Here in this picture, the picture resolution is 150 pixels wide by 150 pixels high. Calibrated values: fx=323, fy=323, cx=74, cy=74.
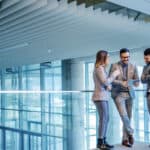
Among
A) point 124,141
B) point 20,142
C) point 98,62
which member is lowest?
point 20,142

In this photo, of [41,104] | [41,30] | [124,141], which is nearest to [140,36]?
[41,30]

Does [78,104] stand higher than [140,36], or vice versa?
[140,36]

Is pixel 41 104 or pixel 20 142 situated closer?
pixel 20 142

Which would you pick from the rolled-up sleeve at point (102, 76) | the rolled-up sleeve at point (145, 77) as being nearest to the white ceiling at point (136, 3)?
the rolled-up sleeve at point (145, 77)

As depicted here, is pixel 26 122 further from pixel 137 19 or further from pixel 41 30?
pixel 137 19

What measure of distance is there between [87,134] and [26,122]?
16.2ft

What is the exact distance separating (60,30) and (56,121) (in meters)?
3.71

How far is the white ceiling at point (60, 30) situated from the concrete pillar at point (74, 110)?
155cm

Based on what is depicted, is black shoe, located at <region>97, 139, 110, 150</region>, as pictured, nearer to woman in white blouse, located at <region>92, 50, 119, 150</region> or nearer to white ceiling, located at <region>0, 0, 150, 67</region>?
woman in white blouse, located at <region>92, 50, 119, 150</region>

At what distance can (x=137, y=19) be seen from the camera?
795cm

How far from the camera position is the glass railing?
7.27 m

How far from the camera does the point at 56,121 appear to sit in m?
10.3

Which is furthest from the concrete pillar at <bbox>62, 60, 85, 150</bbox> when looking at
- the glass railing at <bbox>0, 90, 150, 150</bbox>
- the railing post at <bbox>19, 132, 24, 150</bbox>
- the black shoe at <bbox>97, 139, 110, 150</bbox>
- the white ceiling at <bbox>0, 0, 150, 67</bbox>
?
the black shoe at <bbox>97, 139, 110, 150</bbox>

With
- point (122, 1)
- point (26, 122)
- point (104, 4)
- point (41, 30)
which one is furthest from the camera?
point (26, 122)
